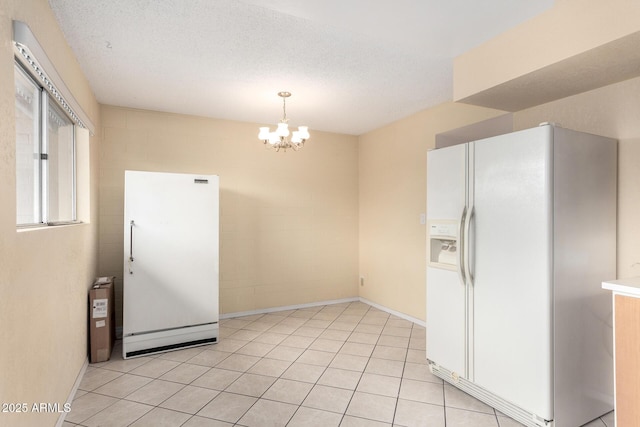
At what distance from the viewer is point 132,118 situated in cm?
389

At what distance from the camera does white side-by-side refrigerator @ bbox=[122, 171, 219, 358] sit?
3176 millimetres

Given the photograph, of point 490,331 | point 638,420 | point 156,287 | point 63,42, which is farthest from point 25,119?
point 638,420

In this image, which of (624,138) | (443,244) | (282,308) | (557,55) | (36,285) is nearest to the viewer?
(36,285)

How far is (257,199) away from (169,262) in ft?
5.04

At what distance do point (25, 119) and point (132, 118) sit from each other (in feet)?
7.10

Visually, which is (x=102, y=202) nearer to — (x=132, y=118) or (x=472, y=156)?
(x=132, y=118)

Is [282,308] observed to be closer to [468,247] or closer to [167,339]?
[167,339]

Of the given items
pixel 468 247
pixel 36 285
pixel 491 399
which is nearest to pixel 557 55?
pixel 468 247

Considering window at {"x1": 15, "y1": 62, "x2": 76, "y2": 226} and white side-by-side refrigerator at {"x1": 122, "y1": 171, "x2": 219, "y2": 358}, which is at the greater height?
window at {"x1": 15, "y1": 62, "x2": 76, "y2": 226}

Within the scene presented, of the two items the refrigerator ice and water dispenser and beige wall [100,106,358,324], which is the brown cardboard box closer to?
beige wall [100,106,358,324]

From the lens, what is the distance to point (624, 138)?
2.31 m

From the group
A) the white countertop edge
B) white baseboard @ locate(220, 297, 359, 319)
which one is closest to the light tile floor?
white baseboard @ locate(220, 297, 359, 319)

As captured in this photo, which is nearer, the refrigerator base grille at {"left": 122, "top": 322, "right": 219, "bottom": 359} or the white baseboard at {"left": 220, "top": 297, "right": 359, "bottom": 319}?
the refrigerator base grille at {"left": 122, "top": 322, "right": 219, "bottom": 359}

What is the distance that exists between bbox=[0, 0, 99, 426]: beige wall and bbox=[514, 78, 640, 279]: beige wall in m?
3.36
